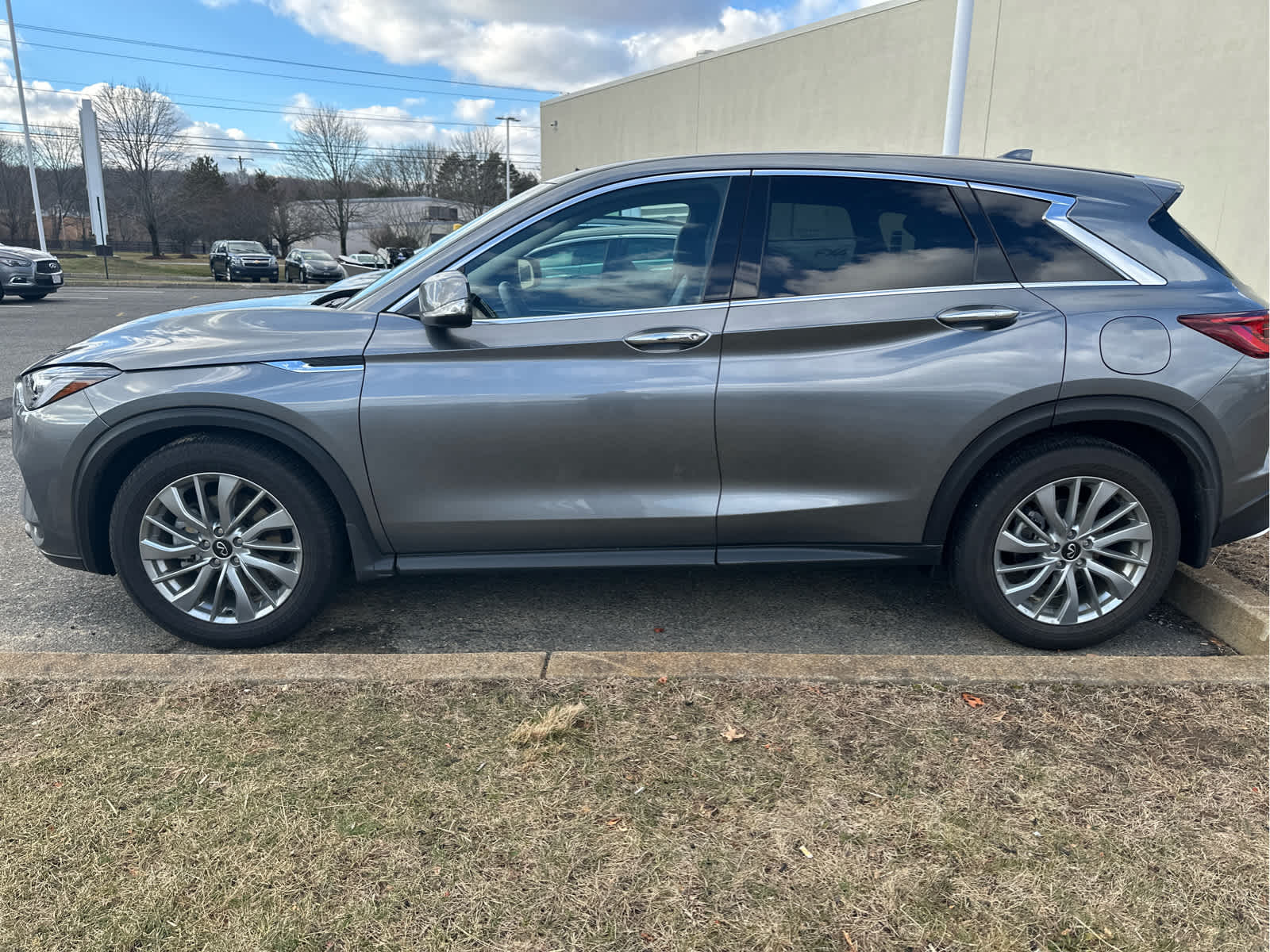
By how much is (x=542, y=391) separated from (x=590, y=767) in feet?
4.36

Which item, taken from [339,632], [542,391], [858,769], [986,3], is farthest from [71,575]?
[986,3]

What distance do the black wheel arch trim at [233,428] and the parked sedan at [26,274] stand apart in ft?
62.0

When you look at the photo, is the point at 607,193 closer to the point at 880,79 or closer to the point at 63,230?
the point at 880,79

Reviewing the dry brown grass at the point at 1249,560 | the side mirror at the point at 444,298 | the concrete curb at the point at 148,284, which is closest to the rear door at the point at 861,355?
the side mirror at the point at 444,298

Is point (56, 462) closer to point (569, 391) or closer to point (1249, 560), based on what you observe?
point (569, 391)

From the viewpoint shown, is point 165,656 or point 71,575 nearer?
point 165,656

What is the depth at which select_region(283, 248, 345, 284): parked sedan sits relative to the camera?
33.7m

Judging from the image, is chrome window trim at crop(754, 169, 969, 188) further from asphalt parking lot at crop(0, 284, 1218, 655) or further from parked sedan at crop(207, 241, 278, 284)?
parked sedan at crop(207, 241, 278, 284)

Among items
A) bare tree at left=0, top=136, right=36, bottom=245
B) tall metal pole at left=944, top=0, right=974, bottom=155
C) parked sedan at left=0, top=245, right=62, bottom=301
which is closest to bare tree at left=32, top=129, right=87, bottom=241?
bare tree at left=0, top=136, right=36, bottom=245

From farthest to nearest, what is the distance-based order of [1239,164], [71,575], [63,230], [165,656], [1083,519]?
[63,230] < [1239,164] < [71,575] < [1083,519] < [165,656]

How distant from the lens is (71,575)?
14.0 ft

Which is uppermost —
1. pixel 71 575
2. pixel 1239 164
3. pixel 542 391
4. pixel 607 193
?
pixel 1239 164

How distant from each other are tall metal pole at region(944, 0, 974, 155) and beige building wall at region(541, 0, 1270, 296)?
635 centimetres

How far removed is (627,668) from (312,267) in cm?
3417
